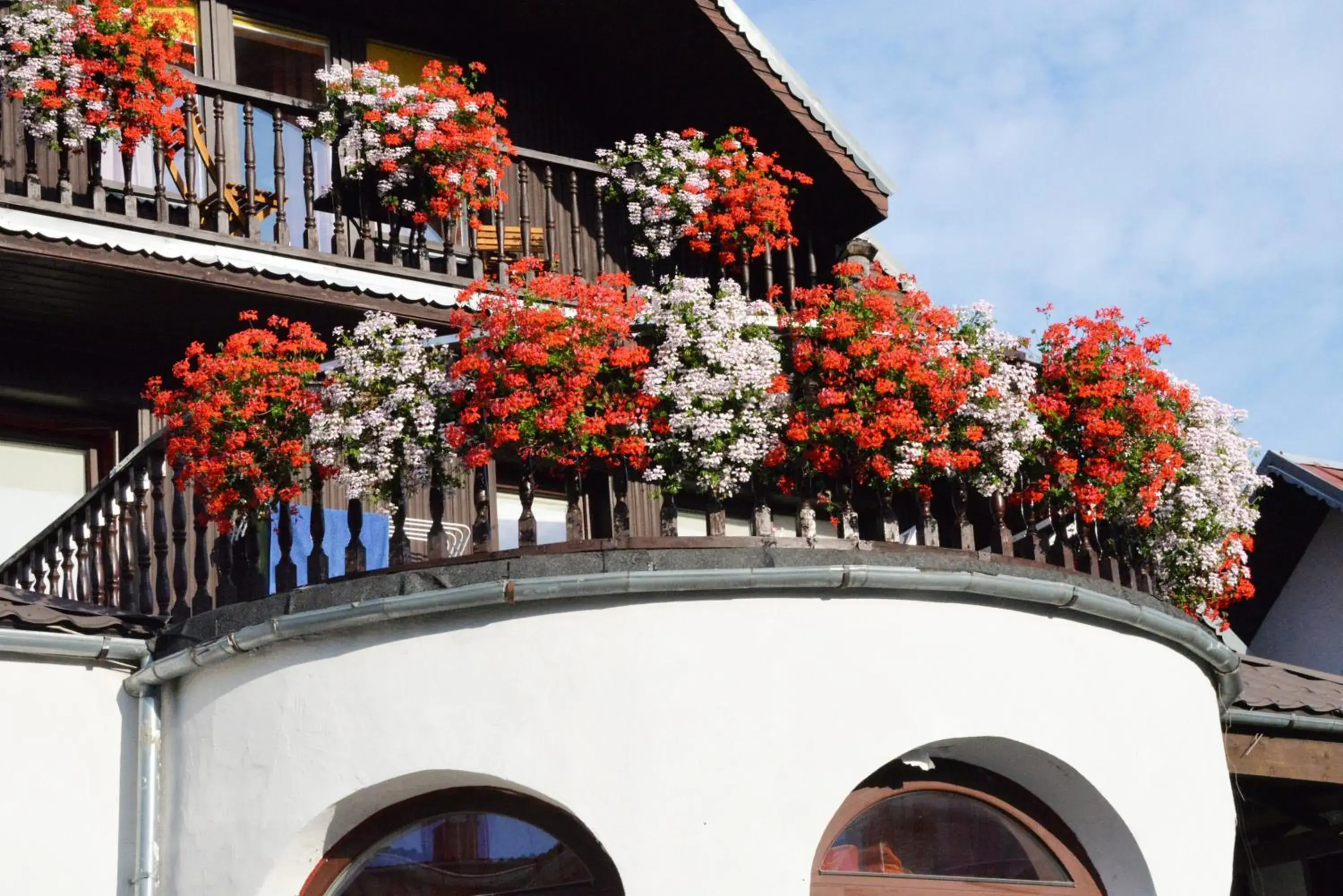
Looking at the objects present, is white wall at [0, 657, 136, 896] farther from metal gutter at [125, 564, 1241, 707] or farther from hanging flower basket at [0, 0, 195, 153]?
hanging flower basket at [0, 0, 195, 153]

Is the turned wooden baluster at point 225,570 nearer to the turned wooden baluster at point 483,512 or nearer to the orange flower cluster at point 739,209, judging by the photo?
the turned wooden baluster at point 483,512

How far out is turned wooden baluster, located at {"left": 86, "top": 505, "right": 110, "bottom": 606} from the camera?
1022cm

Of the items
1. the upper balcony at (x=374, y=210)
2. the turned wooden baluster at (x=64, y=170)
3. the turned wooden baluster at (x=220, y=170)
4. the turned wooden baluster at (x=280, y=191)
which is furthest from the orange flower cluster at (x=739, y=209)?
the turned wooden baluster at (x=64, y=170)

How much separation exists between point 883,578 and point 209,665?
112 inches

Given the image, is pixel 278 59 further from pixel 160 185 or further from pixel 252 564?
pixel 252 564

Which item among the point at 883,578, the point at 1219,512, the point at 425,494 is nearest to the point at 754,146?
the point at 425,494

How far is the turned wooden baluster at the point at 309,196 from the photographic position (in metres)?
11.3

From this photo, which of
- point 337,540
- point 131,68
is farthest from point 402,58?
point 337,540

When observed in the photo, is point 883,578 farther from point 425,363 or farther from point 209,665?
point 209,665

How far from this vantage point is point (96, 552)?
410 inches

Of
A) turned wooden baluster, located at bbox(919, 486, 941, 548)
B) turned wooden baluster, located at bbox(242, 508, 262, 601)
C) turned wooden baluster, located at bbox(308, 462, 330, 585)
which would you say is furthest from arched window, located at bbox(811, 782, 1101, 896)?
turned wooden baluster, located at bbox(242, 508, 262, 601)

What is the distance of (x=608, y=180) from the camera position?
504 inches

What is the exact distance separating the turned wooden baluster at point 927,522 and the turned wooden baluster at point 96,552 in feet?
14.0

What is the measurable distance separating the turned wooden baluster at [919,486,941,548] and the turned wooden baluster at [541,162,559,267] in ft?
15.9
